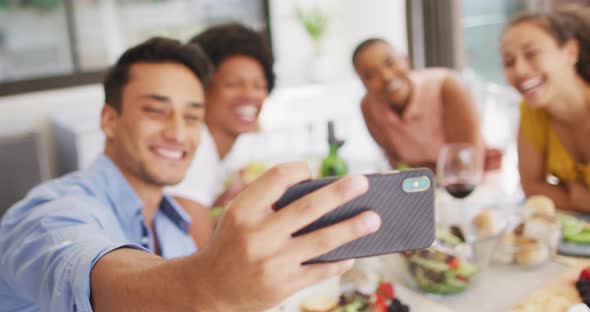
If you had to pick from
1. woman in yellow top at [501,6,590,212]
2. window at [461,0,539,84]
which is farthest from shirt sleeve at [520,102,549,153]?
window at [461,0,539,84]

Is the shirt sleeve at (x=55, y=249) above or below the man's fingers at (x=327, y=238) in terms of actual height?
below

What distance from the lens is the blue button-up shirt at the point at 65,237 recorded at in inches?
23.6

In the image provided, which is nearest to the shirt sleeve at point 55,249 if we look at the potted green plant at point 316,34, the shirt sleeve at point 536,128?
the shirt sleeve at point 536,128

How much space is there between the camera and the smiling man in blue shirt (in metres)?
0.42

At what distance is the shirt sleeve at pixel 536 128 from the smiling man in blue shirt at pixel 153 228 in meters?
0.97

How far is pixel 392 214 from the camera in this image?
49cm

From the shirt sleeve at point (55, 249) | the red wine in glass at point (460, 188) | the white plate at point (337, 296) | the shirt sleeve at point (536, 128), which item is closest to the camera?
the shirt sleeve at point (55, 249)

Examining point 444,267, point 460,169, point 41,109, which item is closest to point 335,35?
point 41,109

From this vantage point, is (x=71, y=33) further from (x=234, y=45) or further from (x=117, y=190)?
(x=117, y=190)

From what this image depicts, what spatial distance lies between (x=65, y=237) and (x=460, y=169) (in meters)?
0.91

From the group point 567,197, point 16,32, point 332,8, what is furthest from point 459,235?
point 332,8

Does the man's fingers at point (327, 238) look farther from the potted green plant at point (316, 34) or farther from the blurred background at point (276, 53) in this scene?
the potted green plant at point (316, 34)

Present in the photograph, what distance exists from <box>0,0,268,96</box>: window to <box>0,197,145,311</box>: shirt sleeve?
1.87m

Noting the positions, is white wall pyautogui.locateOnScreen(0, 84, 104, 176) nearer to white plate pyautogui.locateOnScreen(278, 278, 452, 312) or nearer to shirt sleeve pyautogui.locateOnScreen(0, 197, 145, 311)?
shirt sleeve pyautogui.locateOnScreen(0, 197, 145, 311)
